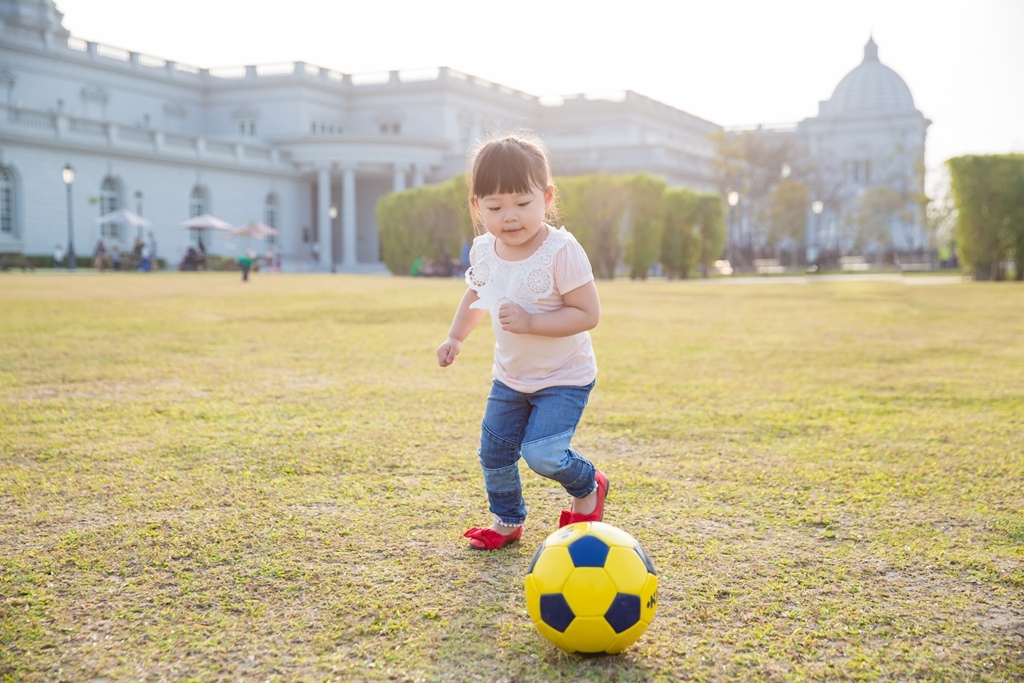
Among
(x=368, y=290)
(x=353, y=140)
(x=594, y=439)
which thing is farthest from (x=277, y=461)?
(x=353, y=140)

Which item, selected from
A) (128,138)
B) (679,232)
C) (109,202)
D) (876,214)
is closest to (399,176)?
(128,138)

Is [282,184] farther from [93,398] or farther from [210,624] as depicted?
[210,624]

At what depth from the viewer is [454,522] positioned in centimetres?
336

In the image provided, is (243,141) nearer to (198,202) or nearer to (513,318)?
(198,202)

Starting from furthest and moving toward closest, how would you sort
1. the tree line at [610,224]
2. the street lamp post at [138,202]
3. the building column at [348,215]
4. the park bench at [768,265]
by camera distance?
the building column at [348,215]
the park bench at [768,265]
the street lamp post at [138,202]
the tree line at [610,224]

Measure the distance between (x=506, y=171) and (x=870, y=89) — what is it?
9614cm

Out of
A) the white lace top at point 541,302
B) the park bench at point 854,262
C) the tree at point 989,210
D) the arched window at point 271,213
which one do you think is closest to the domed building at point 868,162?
the park bench at point 854,262

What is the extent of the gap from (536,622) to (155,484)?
215 centimetres

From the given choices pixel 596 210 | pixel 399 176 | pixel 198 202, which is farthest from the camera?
pixel 399 176

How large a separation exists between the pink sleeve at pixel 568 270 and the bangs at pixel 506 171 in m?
0.25

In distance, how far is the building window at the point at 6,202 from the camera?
41688mm

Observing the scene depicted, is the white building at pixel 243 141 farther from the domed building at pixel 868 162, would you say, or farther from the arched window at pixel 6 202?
the domed building at pixel 868 162

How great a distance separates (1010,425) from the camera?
525 cm

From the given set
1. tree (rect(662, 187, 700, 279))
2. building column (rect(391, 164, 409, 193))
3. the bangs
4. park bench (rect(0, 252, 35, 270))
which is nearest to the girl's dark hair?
the bangs
